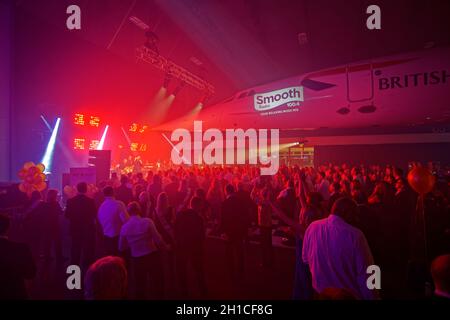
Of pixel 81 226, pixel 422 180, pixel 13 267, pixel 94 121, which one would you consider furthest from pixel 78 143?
pixel 422 180

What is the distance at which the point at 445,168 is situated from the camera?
1120 centimetres

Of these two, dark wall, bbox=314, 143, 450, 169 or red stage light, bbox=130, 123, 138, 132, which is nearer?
dark wall, bbox=314, 143, 450, 169

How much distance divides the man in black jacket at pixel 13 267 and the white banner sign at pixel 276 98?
9.54m

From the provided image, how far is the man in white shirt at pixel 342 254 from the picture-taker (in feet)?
8.34

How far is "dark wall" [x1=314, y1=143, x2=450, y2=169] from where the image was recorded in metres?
11.4

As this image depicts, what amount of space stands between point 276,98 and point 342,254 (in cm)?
896

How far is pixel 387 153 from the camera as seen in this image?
12.1 m

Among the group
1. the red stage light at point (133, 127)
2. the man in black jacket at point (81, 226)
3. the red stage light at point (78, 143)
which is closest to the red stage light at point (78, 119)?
the red stage light at point (78, 143)

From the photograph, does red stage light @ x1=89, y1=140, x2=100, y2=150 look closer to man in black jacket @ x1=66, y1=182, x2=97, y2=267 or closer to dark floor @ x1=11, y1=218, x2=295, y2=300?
dark floor @ x1=11, y1=218, x2=295, y2=300

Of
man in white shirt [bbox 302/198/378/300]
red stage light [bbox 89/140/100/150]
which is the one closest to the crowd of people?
man in white shirt [bbox 302/198/378/300]

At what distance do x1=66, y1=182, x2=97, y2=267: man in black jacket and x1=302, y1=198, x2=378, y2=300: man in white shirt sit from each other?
442 cm

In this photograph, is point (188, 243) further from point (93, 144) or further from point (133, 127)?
point (133, 127)

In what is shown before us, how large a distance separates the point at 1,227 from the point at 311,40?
10875mm
